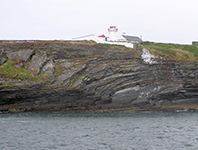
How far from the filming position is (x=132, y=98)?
51250 mm

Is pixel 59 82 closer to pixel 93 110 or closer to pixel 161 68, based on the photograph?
pixel 93 110

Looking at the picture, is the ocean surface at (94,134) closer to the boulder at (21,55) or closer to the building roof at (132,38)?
the boulder at (21,55)

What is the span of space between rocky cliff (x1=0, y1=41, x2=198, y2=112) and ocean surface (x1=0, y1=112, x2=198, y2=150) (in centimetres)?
781

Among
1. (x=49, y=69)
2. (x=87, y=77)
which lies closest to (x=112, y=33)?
(x=87, y=77)

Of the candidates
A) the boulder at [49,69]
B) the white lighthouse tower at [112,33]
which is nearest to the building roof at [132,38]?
the white lighthouse tower at [112,33]

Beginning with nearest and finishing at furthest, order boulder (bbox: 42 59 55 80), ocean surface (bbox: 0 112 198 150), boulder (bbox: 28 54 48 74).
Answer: ocean surface (bbox: 0 112 198 150), boulder (bbox: 42 59 55 80), boulder (bbox: 28 54 48 74)

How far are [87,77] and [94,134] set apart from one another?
70.6 ft

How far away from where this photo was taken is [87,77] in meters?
49.7

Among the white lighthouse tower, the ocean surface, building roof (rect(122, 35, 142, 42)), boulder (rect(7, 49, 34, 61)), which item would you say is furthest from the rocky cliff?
building roof (rect(122, 35, 142, 42))

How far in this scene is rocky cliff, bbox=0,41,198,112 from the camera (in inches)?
1826

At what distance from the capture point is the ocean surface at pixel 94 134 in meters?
24.4

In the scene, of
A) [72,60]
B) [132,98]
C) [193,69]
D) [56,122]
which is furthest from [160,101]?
[56,122]

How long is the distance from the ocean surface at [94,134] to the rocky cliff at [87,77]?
781cm

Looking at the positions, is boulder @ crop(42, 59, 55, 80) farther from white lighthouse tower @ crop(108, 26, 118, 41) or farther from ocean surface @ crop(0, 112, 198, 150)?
white lighthouse tower @ crop(108, 26, 118, 41)
